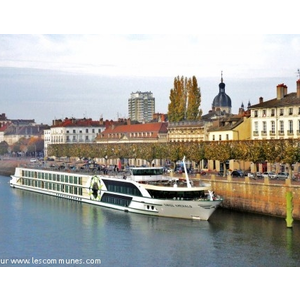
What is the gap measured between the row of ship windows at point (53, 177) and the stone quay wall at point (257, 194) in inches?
373

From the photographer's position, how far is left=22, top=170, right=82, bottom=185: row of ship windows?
44.3m

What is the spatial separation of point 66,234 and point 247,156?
13863 mm

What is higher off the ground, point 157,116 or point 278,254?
point 157,116

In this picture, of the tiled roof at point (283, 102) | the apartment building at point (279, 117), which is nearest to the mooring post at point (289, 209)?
the apartment building at point (279, 117)

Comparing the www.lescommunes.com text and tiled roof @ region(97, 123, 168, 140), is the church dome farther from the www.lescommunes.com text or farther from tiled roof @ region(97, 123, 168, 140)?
the www.lescommunes.com text

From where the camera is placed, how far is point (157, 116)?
3469 inches

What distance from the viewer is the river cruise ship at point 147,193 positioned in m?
33.6

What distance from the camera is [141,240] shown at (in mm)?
28703

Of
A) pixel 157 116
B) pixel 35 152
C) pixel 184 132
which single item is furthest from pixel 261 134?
pixel 35 152

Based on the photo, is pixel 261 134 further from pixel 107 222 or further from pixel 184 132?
pixel 107 222

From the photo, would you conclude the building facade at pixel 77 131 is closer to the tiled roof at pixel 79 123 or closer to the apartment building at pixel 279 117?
the tiled roof at pixel 79 123

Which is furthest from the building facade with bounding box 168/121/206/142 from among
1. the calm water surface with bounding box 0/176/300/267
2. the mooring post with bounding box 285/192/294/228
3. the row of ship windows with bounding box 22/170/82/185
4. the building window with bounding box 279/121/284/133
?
the mooring post with bounding box 285/192/294/228

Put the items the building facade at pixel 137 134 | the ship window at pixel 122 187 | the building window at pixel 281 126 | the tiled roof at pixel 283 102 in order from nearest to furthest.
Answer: the ship window at pixel 122 187
the tiled roof at pixel 283 102
the building window at pixel 281 126
the building facade at pixel 137 134

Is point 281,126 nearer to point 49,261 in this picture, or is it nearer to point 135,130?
point 49,261
